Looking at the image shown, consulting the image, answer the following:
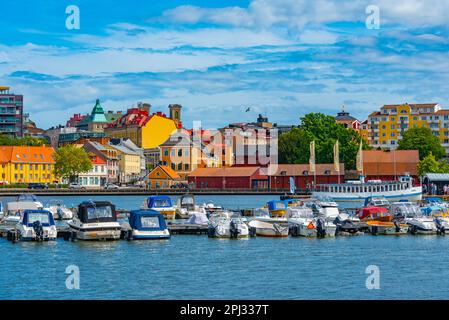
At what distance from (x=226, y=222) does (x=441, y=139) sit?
121 metres

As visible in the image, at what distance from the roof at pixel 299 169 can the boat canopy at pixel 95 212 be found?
80564 millimetres

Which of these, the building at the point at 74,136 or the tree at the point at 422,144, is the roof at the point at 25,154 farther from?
the tree at the point at 422,144

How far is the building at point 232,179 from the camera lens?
406 ft

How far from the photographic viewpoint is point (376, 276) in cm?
3008

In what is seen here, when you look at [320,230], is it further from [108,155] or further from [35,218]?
[108,155]

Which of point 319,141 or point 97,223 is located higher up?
point 319,141

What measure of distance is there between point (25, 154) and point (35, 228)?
8654 centimetres

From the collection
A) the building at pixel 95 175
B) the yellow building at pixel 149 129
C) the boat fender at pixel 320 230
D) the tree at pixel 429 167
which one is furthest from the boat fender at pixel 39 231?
the yellow building at pixel 149 129

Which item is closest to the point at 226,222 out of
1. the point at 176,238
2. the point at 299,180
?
the point at 176,238

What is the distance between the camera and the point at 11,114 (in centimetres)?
16350

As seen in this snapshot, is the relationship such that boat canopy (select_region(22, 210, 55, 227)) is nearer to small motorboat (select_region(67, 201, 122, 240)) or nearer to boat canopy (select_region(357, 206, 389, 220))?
small motorboat (select_region(67, 201, 122, 240))

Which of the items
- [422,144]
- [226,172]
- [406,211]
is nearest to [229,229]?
[406,211]

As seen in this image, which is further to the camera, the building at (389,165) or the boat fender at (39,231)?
the building at (389,165)
